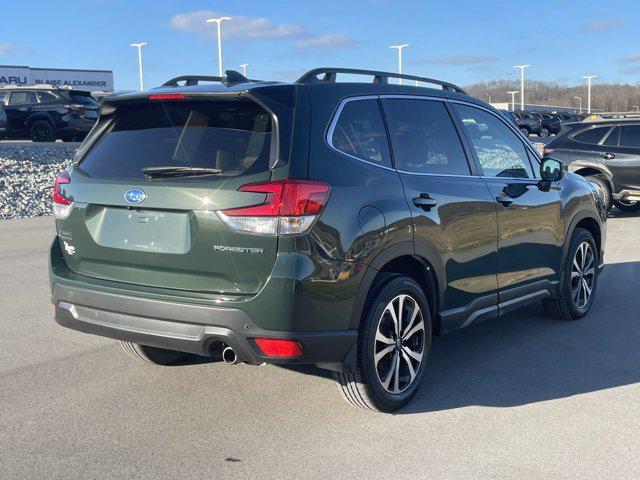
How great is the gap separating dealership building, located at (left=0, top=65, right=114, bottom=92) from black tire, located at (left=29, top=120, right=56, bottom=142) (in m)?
44.5

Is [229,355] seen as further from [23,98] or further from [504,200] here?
[23,98]

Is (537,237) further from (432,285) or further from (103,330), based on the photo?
(103,330)

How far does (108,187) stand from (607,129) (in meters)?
11.6

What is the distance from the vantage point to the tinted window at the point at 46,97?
24609mm

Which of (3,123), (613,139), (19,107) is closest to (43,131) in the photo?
(19,107)

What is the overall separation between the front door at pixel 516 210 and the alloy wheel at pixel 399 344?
3.47 ft

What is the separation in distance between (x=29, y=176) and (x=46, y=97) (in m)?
8.01

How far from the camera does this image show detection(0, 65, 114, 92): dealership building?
67438 millimetres

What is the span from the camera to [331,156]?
3980mm

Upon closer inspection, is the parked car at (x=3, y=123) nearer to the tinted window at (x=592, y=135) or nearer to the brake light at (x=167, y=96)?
the tinted window at (x=592, y=135)

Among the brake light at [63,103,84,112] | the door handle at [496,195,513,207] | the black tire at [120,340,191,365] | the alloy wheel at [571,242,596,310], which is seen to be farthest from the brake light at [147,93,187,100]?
the brake light at [63,103,84,112]

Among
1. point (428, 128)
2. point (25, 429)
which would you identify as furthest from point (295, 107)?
point (25, 429)

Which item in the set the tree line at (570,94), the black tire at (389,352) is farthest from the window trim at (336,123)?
the tree line at (570,94)

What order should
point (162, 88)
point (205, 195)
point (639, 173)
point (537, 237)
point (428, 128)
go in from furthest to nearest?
point (639, 173), point (537, 237), point (428, 128), point (162, 88), point (205, 195)
